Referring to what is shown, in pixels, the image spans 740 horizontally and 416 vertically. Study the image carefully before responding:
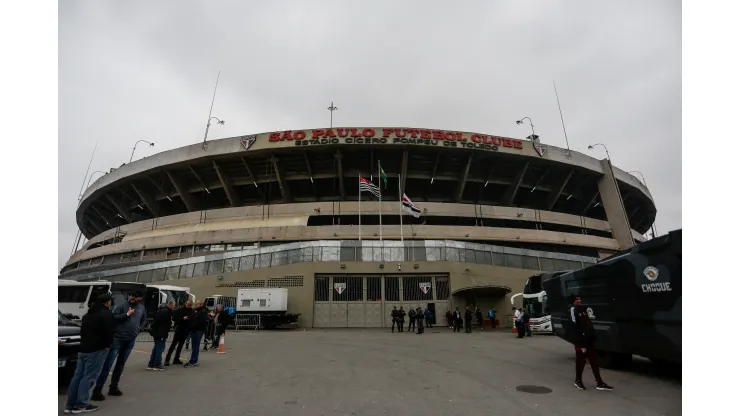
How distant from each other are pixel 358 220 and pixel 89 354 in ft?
101

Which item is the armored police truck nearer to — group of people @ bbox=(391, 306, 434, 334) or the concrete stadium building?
group of people @ bbox=(391, 306, 434, 334)

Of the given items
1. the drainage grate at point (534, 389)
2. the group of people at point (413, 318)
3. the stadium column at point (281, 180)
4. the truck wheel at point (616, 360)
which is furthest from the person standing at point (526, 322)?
the stadium column at point (281, 180)

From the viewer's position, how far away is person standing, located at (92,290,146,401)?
657cm

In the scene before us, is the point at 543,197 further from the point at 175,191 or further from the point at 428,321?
the point at 175,191

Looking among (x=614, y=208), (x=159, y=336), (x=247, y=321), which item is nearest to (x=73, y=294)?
(x=247, y=321)

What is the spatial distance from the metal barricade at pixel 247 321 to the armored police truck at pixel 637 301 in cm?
2082

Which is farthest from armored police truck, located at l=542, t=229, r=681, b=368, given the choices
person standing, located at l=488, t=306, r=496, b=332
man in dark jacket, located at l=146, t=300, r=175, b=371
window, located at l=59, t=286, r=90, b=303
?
window, located at l=59, t=286, r=90, b=303

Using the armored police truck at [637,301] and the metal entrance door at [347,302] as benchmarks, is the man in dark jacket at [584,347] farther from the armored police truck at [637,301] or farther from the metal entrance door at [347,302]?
the metal entrance door at [347,302]

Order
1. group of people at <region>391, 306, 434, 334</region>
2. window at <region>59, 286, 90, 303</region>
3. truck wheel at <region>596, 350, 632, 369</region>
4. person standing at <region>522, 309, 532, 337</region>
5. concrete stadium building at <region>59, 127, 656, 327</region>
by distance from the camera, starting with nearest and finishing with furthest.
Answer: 1. truck wheel at <region>596, 350, 632, 369</region>
2. person standing at <region>522, 309, 532, 337</region>
3. window at <region>59, 286, 90, 303</region>
4. group of people at <region>391, 306, 434, 334</region>
5. concrete stadium building at <region>59, 127, 656, 327</region>

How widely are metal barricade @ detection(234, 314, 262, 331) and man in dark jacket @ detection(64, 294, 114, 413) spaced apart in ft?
65.5

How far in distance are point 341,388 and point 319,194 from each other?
1333 inches

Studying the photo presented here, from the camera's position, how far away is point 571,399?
248 inches

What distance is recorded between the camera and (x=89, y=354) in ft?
19.3

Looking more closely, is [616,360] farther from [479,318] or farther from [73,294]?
[73,294]
